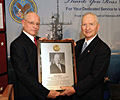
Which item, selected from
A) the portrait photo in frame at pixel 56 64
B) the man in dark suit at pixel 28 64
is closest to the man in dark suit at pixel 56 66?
the portrait photo in frame at pixel 56 64

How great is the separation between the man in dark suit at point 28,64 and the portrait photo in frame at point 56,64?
0.09 m

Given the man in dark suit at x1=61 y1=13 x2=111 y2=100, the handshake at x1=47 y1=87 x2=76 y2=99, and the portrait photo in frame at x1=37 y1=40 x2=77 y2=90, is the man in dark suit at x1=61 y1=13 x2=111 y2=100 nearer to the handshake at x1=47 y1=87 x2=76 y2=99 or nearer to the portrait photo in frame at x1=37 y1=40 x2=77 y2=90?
the handshake at x1=47 y1=87 x2=76 y2=99

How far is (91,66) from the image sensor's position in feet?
7.07

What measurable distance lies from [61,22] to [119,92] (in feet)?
5.57

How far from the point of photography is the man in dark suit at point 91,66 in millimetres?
2051

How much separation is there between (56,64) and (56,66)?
0.03 m

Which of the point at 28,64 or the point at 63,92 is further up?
the point at 28,64

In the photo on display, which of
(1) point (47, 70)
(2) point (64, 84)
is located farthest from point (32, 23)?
(2) point (64, 84)

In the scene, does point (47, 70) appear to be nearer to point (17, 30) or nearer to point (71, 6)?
point (17, 30)

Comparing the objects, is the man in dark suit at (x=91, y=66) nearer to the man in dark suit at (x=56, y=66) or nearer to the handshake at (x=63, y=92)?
the handshake at (x=63, y=92)

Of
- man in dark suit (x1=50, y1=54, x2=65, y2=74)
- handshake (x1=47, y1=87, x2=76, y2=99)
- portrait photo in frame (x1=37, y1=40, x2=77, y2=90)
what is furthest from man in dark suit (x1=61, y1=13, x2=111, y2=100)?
man in dark suit (x1=50, y1=54, x2=65, y2=74)

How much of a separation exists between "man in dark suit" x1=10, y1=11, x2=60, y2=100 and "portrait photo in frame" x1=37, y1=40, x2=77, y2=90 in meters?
0.09

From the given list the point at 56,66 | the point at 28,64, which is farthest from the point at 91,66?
the point at 28,64

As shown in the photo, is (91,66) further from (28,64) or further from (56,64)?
(28,64)
